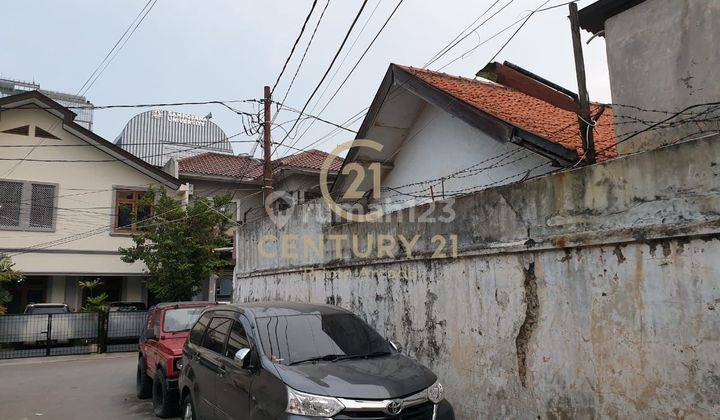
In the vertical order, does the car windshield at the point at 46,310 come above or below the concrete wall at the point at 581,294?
below

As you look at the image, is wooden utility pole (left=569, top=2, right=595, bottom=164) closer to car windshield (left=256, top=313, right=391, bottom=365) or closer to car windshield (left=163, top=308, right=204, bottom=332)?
car windshield (left=256, top=313, right=391, bottom=365)

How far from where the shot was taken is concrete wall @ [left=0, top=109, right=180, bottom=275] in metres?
18.9

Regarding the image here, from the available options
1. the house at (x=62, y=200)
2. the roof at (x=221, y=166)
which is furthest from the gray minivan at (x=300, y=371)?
the roof at (x=221, y=166)

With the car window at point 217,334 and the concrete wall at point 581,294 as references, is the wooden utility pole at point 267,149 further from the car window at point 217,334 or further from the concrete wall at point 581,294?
the car window at point 217,334

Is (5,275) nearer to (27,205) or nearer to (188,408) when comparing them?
(27,205)

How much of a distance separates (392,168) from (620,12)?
6321 mm

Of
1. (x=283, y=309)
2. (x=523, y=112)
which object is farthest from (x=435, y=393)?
(x=523, y=112)

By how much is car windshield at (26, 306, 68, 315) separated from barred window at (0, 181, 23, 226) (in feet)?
11.9

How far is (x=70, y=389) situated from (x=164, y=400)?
14.9ft

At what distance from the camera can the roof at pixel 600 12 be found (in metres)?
5.95

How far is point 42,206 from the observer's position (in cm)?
1925

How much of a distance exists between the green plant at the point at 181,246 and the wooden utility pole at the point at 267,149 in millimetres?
4851

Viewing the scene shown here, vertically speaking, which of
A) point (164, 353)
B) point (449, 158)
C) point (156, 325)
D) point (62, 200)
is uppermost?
point (62, 200)

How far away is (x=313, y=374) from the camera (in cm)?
432
